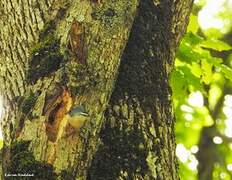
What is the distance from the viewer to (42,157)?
204 centimetres

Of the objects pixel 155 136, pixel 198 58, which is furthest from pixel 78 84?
pixel 198 58

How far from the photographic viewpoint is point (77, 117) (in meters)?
2.09

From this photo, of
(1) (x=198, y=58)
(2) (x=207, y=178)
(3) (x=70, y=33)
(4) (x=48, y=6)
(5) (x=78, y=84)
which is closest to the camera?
(5) (x=78, y=84)

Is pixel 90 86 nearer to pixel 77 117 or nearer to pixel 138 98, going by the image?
pixel 77 117

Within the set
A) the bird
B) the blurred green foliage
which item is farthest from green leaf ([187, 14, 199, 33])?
the bird

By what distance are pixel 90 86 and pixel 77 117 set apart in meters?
0.18

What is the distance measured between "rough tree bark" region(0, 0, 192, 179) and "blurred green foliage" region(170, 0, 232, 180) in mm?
1313

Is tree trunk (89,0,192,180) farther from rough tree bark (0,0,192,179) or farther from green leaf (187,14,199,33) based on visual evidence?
green leaf (187,14,199,33)

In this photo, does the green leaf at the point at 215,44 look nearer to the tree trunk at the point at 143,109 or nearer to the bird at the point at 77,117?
the tree trunk at the point at 143,109

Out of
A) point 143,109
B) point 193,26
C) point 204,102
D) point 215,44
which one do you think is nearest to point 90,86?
point 143,109

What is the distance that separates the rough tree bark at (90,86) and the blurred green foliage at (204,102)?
1313 millimetres

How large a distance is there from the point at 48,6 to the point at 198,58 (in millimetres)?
1808

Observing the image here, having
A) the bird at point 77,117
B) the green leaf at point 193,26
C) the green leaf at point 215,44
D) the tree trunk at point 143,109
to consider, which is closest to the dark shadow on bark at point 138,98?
the tree trunk at point 143,109

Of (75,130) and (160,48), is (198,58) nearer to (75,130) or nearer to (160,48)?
(160,48)
